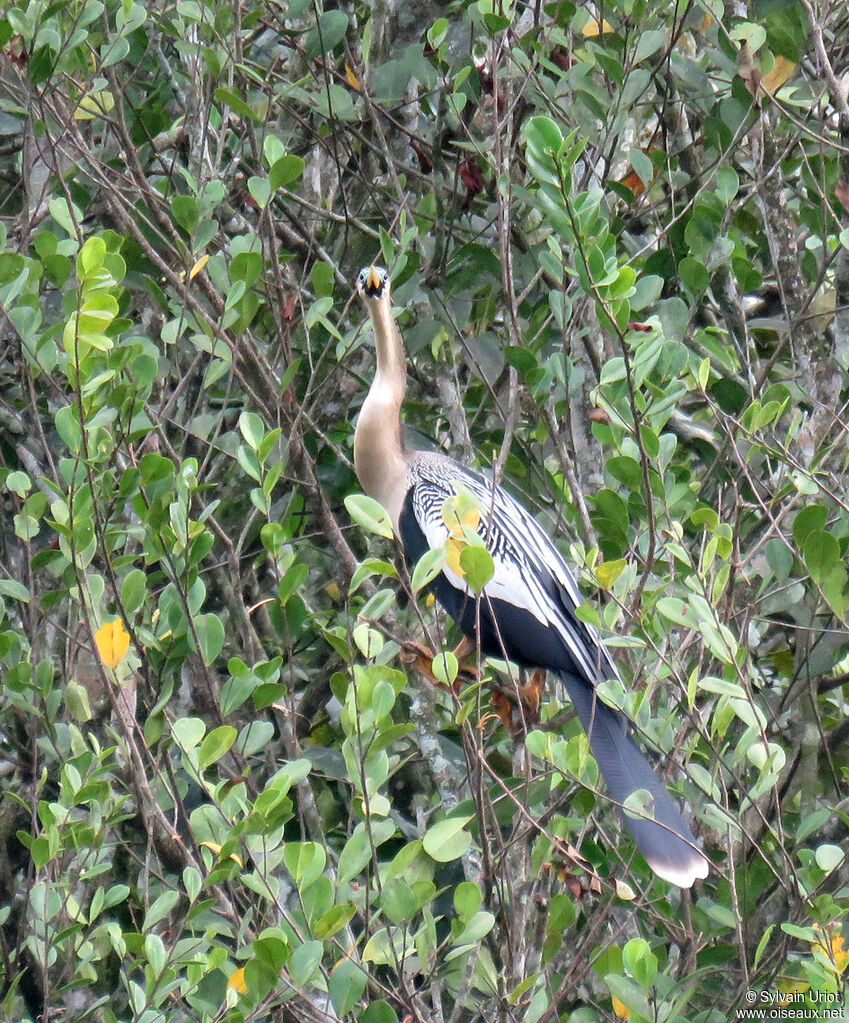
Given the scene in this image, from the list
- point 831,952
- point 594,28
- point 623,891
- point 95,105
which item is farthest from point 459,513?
point 594,28

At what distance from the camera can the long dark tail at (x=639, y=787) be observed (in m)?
2.57

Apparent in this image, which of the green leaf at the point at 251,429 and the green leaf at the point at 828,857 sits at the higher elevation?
the green leaf at the point at 251,429

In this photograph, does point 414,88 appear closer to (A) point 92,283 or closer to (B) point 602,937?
(A) point 92,283

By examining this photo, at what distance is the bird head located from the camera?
3.40 meters

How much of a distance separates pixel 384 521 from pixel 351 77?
203 centimetres

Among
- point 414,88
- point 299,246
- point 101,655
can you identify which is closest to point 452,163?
point 414,88

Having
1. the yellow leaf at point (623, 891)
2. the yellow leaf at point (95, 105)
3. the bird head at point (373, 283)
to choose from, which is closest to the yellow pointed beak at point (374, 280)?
the bird head at point (373, 283)

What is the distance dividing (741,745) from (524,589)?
5.01 feet

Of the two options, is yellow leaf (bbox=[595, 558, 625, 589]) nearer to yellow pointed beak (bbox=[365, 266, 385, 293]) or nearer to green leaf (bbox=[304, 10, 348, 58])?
yellow pointed beak (bbox=[365, 266, 385, 293])

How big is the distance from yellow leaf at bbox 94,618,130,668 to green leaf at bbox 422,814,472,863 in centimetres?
62

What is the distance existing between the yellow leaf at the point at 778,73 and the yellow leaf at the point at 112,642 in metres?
2.01

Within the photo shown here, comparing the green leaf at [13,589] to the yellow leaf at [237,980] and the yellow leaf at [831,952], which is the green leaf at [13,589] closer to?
the yellow leaf at [237,980]

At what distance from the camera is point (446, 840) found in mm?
2061

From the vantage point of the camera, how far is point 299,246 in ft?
13.3
